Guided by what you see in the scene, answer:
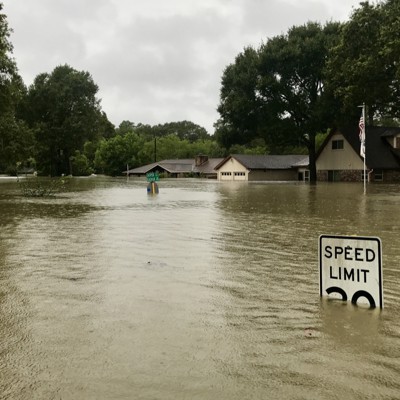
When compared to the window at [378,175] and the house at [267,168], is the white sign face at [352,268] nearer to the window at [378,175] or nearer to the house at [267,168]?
the window at [378,175]

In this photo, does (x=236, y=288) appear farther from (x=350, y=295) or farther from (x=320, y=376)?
(x=320, y=376)

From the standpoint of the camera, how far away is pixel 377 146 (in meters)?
61.1

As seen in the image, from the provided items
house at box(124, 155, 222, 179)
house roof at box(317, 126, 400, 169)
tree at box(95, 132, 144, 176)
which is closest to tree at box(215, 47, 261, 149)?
house roof at box(317, 126, 400, 169)

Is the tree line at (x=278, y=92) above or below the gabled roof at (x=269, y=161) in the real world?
above

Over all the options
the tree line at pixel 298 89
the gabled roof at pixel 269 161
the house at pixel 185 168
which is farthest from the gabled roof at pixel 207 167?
the tree line at pixel 298 89

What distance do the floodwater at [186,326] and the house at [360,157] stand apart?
5225cm

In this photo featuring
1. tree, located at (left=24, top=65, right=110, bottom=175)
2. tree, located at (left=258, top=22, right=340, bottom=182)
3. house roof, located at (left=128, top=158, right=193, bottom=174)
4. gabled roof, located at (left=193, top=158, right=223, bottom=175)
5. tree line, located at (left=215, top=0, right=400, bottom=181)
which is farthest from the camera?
house roof, located at (left=128, top=158, right=193, bottom=174)

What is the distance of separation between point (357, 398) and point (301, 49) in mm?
58582

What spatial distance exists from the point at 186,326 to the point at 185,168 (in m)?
104

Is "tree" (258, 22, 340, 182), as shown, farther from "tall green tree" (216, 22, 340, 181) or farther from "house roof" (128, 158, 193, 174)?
"house roof" (128, 158, 193, 174)

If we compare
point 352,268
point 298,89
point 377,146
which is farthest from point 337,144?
point 352,268

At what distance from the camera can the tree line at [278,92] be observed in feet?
145

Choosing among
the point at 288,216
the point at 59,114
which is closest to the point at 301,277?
the point at 288,216

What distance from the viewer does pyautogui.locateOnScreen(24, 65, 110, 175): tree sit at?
92938 mm
